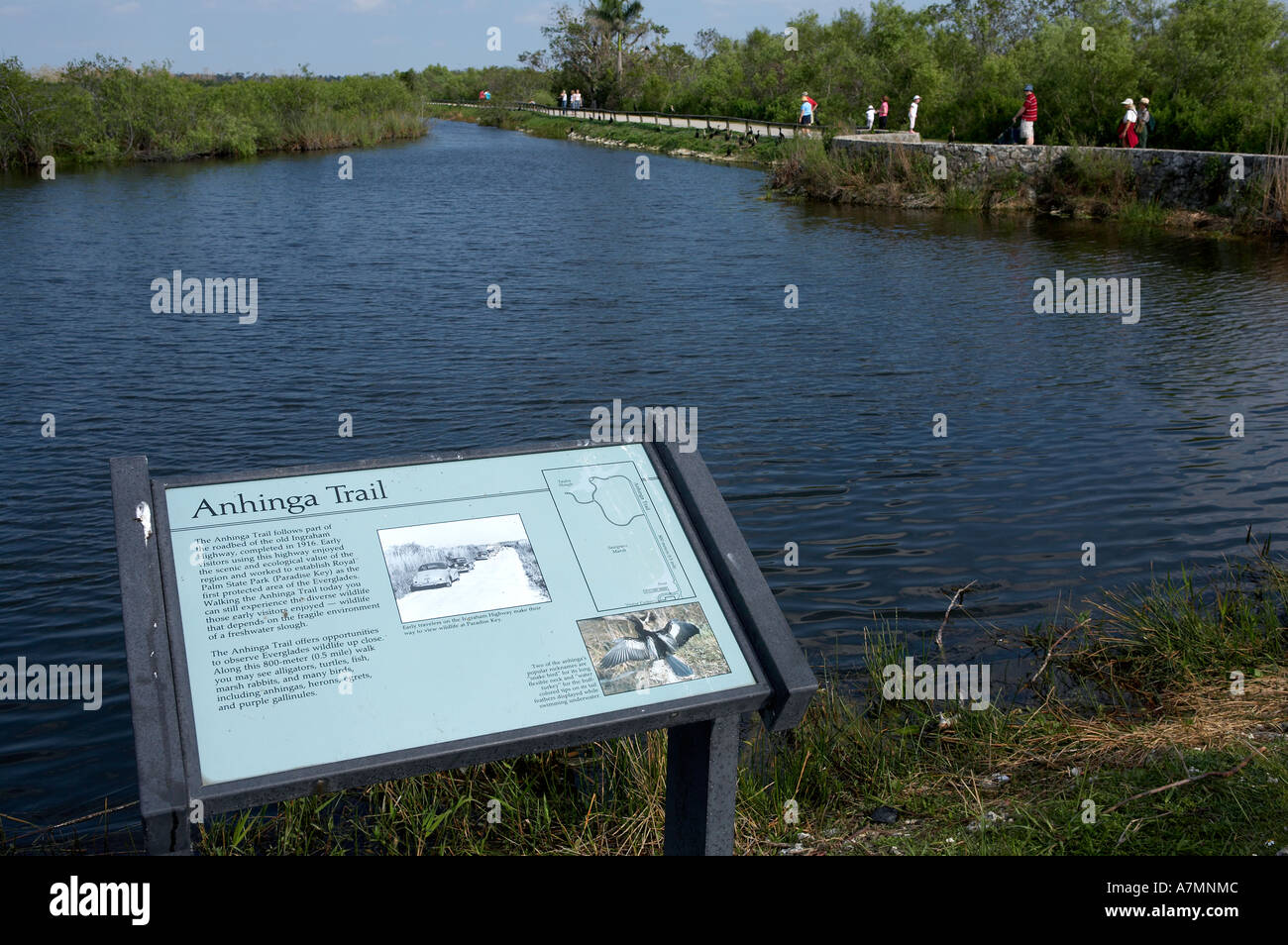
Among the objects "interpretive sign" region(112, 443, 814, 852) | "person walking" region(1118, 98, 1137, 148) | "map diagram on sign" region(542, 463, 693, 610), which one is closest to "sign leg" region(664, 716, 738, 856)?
"interpretive sign" region(112, 443, 814, 852)

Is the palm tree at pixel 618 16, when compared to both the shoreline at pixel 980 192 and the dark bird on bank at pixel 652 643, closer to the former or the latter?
the shoreline at pixel 980 192

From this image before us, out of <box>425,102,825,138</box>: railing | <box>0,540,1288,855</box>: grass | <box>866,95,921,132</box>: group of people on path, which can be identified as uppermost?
<box>425,102,825,138</box>: railing

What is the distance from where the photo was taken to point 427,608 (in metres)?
2.96

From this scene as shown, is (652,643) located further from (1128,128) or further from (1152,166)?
(1128,128)

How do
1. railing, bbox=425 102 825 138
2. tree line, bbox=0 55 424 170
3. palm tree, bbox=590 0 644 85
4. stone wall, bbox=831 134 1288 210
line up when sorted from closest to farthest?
stone wall, bbox=831 134 1288 210, tree line, bbox=0 55 424 170, railing, bbox=425 102 825 138, palm tree, bbox=590 0 644 85

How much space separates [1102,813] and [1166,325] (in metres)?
11.2

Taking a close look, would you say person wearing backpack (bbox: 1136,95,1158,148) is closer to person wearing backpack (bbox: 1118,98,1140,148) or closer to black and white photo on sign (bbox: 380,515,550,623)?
person wearing backpack (bbox: 1118,98,1140,148)

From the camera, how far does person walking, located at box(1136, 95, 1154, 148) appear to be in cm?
2320

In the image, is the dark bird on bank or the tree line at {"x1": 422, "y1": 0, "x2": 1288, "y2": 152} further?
the tree line at {"x1": 422, "y1": 0, "x2": 1288, "y2": 152}

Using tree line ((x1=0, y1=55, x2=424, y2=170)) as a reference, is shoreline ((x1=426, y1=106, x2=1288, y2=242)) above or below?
below

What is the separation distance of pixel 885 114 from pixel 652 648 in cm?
3359

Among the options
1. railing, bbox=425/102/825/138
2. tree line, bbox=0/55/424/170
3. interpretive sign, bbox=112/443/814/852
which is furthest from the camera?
railing, bbox=425/102/825/138

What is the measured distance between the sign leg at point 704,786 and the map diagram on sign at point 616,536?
386 millimetres

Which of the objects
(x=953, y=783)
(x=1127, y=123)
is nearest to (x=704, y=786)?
(x=953, y=783)
